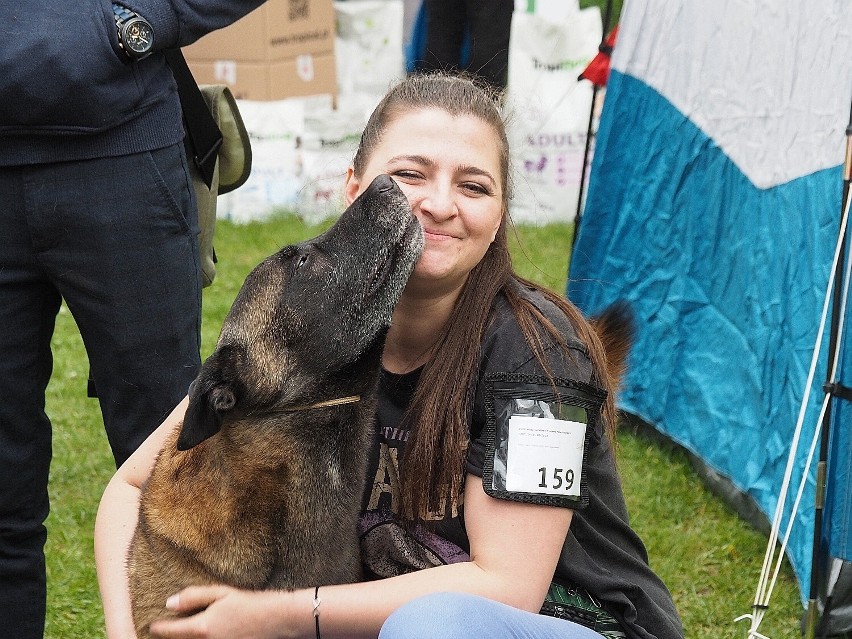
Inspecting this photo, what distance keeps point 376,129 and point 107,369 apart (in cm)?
88

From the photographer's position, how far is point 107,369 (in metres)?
2.63

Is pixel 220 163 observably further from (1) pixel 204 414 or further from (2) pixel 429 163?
(1) pixel 204 414

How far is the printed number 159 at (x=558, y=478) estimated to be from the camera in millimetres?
1967

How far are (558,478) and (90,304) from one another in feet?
3.95

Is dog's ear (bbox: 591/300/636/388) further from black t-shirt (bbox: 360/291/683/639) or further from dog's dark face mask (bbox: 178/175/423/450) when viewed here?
dog's dark face mask (bbox: 178/175/423/450)

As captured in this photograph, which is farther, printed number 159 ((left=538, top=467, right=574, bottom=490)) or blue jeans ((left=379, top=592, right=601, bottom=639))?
printed number 159 ((left=538, top=467, right=574, bottom=490))

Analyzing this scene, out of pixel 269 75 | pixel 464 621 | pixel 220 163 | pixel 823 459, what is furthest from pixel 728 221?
pixel 269 75

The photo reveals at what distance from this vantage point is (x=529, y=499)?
77.4 inches

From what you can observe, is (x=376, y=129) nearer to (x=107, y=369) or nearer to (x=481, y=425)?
(x=481, y=425)

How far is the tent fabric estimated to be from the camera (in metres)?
3.38

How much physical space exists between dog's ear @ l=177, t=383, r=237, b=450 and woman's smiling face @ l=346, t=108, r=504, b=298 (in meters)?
0.45

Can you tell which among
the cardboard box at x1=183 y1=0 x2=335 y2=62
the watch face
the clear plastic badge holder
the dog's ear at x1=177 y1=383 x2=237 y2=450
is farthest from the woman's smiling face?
the cardboard box at x1=183 y1=0 x2=335 y2=62

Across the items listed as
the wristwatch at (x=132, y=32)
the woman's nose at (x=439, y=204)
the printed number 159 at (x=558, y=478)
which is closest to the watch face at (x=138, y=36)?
the wristwatch at (x=132, y=32)

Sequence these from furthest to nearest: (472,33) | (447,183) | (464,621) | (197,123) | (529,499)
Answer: (472,33), (197,123), (447,183), (529,499), (464,621)
